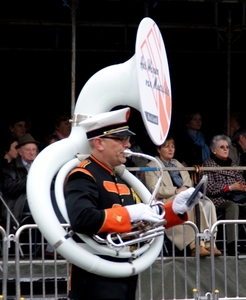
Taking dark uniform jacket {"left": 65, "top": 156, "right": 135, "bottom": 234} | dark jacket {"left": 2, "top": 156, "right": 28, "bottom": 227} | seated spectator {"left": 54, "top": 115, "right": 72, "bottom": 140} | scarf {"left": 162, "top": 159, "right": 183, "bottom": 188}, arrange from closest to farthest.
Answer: dark uniform jacket {"left": 65, "top": 156, "right": 135, "bottom": 234} → dark jacket {"left": 2, "top": 156, "right": 28, "bottom": 227} → scarf {"left": 162, "top": 159, "right": 183, "bottom": 188} → seated spectator {"left": 54, "top": 115, "right": 72, "bottom": 140}

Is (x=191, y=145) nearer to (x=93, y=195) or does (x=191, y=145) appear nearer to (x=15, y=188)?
(x=15, y=188)

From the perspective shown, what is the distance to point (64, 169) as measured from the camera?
5.86m

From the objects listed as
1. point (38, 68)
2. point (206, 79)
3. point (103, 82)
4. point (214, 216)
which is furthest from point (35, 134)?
point (103, 82)

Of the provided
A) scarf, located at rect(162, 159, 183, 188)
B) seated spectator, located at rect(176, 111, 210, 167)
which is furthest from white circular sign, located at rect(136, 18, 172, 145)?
seated spectator, located at rect(176, 111, 210, 167)

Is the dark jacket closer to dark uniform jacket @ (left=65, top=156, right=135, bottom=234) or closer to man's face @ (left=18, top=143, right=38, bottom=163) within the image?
man's face @ (left=18, top=143, right=38, bottom=163)

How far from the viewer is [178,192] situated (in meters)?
9.66

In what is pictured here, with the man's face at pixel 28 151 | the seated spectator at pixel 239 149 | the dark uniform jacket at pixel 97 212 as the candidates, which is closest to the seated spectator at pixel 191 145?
the seated spectator at pixel 239 149

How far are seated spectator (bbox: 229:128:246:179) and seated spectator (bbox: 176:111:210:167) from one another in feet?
1.05

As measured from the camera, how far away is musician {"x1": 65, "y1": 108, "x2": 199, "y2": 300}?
5.49 m

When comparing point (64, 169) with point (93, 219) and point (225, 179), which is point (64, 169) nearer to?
point (93, 219)

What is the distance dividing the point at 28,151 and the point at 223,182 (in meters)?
2.17

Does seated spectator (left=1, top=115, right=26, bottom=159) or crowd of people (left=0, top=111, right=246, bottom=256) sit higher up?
seated spectator (left=1, top=115, right=26, bottom=159)

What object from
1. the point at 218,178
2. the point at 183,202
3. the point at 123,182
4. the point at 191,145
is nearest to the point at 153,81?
the point at 123,182

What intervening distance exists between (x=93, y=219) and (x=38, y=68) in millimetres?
8209
